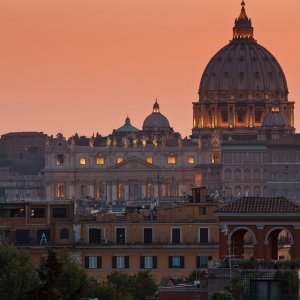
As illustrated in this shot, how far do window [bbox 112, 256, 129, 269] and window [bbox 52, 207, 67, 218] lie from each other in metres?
2.21

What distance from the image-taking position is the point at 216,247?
6169 centimetres

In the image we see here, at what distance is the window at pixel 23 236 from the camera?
2469 inches

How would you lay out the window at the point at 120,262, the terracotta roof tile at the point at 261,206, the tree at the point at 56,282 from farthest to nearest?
the window at the point at 120,262 < the terracotta roof tile at the point at 261,206 < the tree at the point at 56,282

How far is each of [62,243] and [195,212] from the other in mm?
3766

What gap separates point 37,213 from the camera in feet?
212

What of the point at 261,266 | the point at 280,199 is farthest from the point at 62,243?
the point at 261,266

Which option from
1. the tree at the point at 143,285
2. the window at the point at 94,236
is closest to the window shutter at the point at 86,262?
the window at the point at 94,236

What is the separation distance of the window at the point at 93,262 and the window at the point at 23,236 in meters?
1.67

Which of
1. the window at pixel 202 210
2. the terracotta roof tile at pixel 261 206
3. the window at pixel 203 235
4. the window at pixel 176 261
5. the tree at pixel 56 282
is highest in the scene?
the window at pixel 202 210

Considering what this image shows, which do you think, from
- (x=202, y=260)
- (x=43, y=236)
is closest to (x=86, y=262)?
(x=43, y=236)

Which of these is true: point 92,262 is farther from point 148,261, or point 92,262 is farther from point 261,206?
point 261,206

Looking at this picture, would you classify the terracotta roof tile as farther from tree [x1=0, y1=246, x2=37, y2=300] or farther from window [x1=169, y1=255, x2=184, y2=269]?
window [x1=169, y1=255, x2=184, y2=269]

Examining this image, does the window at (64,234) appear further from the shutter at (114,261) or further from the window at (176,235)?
the window at (176,235)

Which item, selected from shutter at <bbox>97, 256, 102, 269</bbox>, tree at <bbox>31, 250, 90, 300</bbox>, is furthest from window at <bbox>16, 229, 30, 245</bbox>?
tree at <bbox>31, 250, 90, 300</bbox>
